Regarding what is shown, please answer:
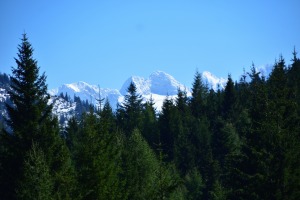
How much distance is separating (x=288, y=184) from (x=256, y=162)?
9.81ft

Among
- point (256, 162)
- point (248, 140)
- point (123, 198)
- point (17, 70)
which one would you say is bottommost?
point (123, 198)

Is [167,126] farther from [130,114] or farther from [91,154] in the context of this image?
[91,154]

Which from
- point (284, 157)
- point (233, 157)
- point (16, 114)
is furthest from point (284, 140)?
point (16, 114)

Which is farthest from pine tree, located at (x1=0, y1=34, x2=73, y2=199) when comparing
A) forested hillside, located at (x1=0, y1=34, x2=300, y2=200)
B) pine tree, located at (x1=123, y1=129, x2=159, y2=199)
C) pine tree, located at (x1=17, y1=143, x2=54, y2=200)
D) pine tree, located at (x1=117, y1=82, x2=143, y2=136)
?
pine tree, located at (x1=117, y1=82, x2=143, y2=136)

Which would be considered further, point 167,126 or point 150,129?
point 150,129

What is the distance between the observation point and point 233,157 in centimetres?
3284

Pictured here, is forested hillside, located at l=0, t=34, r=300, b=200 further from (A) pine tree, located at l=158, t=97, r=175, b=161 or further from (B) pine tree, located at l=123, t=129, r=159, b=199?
(A) pine tree, located at l=158, t=97, r=175, b=161

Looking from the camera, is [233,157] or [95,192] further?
[233,157]

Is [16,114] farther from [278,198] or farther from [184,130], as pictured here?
[184,130]

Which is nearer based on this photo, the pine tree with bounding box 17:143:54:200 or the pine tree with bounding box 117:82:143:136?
the pine tree with bounding box 17:143:54:200

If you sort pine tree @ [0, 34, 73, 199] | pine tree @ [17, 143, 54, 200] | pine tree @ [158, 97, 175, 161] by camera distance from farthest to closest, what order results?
pine tree @ [158, 97, 175, 161] → pine tree @ [0, 34, 73, 199] → pine tree @ [17, 143, 54, 200]

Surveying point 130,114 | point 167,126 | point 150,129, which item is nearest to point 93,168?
point 167,126

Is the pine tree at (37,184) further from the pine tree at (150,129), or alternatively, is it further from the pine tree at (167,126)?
the pine tree at (167,126)

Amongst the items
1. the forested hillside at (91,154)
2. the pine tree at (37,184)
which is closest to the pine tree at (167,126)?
the forested hillside at (91,154)
